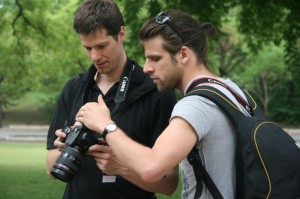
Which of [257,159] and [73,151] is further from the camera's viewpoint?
[73,151]

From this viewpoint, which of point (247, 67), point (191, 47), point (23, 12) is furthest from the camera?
point (247, 67)

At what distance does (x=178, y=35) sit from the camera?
2.49 meters

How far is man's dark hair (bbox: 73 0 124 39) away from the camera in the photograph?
299cm

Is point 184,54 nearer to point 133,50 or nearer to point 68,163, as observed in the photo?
point 68,163

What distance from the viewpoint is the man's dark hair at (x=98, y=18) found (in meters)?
2.99

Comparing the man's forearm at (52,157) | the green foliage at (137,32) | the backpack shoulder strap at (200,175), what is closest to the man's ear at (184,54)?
the backpack shoulder strap at (200,175)

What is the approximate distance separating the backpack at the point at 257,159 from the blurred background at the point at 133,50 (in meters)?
1.05

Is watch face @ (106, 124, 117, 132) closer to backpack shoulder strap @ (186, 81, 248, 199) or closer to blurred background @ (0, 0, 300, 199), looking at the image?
backpack shoulder strap @ (186, 81, 248, 199)

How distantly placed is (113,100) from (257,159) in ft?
3.51

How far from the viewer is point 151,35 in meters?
2.52

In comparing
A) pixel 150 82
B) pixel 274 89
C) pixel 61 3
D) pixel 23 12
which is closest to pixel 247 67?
pixel 274 89

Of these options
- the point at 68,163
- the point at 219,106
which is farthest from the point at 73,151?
the point at 219,106

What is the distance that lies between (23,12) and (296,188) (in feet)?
56.5

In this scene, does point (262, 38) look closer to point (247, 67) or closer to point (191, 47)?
point (191, 47)
